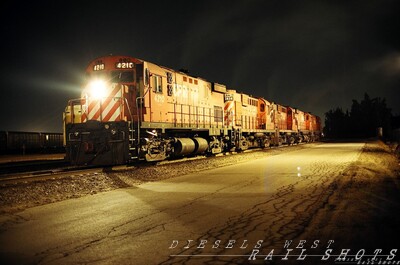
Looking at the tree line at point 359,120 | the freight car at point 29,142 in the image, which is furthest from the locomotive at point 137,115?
the tree line at point 359,120

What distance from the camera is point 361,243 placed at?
448cm

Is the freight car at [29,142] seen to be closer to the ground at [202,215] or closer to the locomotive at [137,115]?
the locomotive at [137,115]

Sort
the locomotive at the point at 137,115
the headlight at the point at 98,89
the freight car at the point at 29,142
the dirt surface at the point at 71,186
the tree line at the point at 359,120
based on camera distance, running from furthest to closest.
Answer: the tree line at the point at 359,120 → the freight car at the point at 29,142 → the headlight at the point at 98,89 → the locomotive at the point at 137,115 → the dirt surface at the point at 71,186

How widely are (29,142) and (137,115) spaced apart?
21.9 metres

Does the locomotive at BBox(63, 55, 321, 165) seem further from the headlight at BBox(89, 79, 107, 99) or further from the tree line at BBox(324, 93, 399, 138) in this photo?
the tree line at BBox(324, 93, 399, 138)

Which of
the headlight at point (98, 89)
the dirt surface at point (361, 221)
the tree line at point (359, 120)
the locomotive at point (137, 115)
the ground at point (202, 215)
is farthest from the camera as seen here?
the tree line at point (359, 120)

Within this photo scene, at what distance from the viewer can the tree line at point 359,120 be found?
101 meters

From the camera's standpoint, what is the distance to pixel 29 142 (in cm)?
3177

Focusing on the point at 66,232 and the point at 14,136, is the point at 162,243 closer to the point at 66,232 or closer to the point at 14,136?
the point at 66,232

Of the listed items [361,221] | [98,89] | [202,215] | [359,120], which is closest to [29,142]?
[98,89]

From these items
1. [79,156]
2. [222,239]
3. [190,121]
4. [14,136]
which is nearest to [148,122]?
[79,156]

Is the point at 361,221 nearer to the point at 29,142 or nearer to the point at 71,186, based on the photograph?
the point at 71,186

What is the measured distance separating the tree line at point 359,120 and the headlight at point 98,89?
9088 centimetres

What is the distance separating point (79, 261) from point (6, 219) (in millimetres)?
3207
